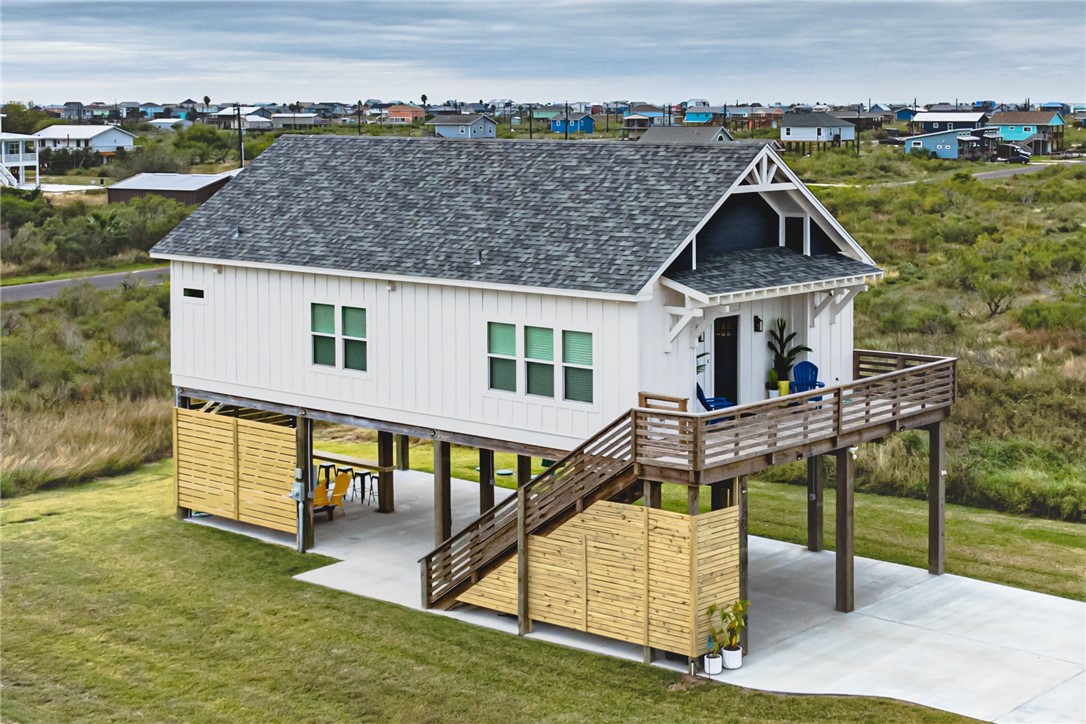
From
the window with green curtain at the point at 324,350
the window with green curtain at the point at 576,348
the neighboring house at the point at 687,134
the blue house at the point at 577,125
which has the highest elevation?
the blue house at the point at 577,125

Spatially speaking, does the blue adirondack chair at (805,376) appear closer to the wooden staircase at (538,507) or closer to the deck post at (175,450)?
the wooden staircase at (538,507)

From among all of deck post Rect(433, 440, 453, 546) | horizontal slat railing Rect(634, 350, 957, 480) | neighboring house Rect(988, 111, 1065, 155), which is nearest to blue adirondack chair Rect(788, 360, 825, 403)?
horizontal slat railing Rect(634, 350, 957, 480)

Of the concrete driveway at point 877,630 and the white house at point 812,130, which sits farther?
the white house at point 812,130

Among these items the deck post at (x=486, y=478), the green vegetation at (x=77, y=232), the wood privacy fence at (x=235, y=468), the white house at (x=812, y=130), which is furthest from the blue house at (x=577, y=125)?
the deck post at (x=486, y=478)

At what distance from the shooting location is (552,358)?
20.3 meters

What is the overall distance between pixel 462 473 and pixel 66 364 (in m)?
13.0

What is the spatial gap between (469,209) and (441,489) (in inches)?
175

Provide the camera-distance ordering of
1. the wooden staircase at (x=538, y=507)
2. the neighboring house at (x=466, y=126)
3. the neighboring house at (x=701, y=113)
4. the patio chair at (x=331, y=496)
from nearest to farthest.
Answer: the wooden staircase at (x=538, y=507), the patio chair at (x=331, y=496), the neighboring house at (x=466, y=126), the neighboring house at (x=701, y=113)

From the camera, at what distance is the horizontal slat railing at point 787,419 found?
1808 centimetres

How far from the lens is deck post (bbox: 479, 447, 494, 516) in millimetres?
24516

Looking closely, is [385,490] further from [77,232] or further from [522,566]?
[77,232]

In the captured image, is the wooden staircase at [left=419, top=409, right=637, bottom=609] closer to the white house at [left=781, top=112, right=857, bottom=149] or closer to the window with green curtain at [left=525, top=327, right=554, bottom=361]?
the window with green curtain at [left=525, top=327, right=554, bottom=361]

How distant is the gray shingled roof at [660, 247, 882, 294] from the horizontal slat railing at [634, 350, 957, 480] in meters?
1.71

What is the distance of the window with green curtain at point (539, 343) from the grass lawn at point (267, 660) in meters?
3.96
